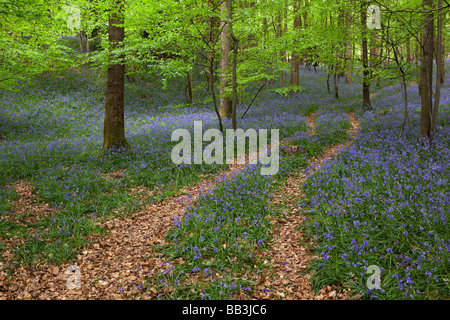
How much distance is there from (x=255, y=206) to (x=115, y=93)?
7.12m

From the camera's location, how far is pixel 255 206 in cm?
677

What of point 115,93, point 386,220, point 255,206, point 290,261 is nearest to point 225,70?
point 115,93

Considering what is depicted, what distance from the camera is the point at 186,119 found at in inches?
695

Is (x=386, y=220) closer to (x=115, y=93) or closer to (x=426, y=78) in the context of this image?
(x=426, y=78)

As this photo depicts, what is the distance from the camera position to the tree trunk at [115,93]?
9945mm

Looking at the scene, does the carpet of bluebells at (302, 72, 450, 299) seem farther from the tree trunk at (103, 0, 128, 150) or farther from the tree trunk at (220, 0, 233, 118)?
the tree trunk at (220, 0, 233, 118)

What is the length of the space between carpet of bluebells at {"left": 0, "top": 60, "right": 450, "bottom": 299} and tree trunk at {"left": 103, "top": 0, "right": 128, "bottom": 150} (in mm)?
714

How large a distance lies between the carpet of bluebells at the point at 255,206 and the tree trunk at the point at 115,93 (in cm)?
71

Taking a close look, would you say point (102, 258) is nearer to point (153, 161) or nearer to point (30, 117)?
point (153, 161)

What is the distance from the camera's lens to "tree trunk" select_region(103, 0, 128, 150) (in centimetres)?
995

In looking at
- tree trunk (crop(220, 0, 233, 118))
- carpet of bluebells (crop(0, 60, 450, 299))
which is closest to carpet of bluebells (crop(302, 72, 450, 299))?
carpet of bluebells (crop(0, 60, 450, 299))

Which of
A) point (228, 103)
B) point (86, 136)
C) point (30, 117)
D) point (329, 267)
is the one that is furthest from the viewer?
point (30, 117)
